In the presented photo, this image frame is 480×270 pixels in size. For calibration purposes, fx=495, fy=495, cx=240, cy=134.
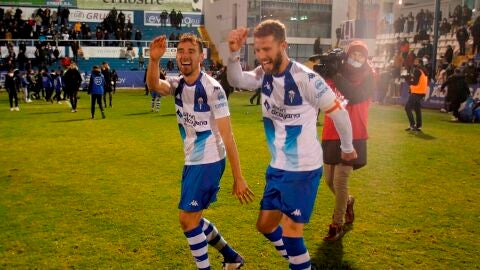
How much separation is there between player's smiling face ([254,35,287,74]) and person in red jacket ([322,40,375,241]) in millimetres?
1736

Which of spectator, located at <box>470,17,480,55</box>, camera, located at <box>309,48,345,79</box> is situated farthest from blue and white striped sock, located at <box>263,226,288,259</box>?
spectator, located at <box>470,17,480,55</box>

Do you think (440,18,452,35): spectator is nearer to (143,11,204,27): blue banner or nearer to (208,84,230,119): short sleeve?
(143,11,204,27): blue banner

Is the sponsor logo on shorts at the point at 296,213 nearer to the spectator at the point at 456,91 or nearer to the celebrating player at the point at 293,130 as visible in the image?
the celebrating player at the point at 293,130

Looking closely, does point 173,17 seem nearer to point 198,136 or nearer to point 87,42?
point 87,42

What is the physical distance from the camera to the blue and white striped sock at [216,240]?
15.6 ft

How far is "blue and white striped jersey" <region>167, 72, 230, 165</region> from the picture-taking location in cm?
440

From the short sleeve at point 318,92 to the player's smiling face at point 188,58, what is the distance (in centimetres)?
107

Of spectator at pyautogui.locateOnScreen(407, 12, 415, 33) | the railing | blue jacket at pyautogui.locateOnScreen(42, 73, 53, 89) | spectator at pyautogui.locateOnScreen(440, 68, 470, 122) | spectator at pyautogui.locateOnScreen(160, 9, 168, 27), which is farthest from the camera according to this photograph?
spectator at pyautogui.locateOnScreen(160, 9, 168, 27)

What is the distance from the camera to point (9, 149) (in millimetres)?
12453

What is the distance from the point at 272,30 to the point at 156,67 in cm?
126

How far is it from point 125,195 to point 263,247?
3.16m

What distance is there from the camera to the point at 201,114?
4.42 m

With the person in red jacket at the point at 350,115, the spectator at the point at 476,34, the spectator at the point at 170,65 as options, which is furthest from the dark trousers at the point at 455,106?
the spectator at the point at 170,65

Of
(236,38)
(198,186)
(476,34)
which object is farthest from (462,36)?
(198,186)
